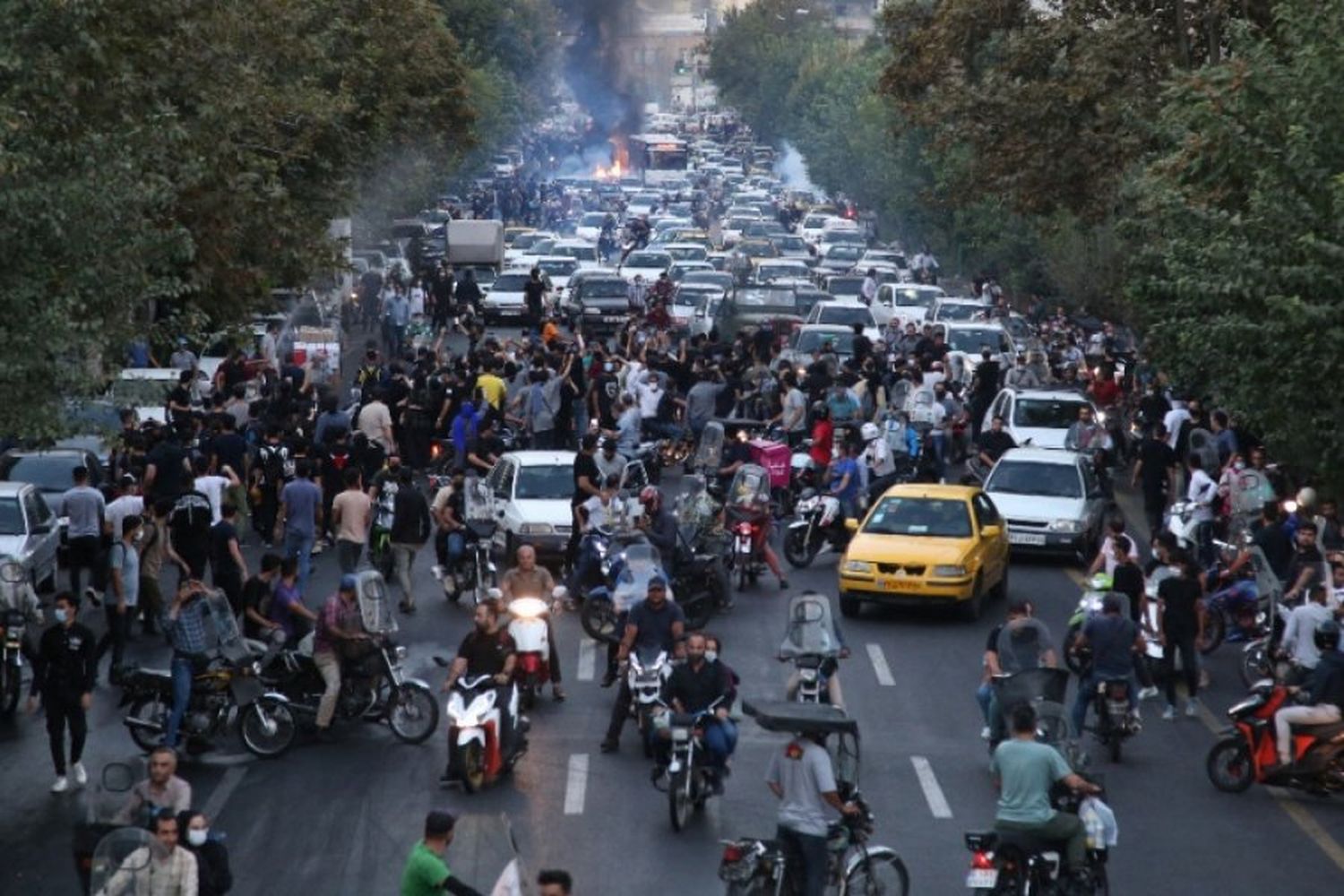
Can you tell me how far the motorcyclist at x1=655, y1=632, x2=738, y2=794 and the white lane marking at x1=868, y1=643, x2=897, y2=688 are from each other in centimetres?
548

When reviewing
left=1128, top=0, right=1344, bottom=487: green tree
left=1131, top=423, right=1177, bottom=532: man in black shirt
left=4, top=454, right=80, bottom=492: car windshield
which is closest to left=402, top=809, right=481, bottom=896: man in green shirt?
left=1128, top=0, right=1344, bottom=487: green tree

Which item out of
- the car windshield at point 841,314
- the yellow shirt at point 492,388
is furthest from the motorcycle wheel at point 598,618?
the car windshield at point 841,314

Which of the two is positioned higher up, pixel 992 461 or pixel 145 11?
pixel 145 11

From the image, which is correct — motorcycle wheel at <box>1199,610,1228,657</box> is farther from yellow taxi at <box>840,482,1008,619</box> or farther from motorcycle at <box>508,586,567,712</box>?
motorcycle at <box>508,586,567,712</box>

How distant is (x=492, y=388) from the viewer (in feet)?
124

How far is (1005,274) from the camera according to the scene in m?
68.7

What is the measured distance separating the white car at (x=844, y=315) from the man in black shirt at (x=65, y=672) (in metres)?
31.7

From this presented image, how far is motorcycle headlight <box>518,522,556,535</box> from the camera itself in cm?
2986

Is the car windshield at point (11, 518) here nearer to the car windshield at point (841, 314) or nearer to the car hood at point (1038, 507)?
the car hood at point (1038, 507)

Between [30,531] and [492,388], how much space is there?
1062 cm

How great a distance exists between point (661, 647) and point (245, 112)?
12.0 m

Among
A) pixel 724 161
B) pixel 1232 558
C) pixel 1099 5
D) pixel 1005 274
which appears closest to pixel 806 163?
pixel 724 161

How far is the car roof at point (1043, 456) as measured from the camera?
3284 cm

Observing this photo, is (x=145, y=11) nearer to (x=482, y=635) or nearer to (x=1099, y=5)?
(x=482, y=635)
